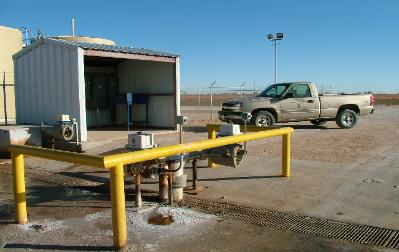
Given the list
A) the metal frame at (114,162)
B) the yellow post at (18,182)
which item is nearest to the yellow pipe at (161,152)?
the metal frame at (114,162)

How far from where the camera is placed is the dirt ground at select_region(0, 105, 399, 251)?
462cm

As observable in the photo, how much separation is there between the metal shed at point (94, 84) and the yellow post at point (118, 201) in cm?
762

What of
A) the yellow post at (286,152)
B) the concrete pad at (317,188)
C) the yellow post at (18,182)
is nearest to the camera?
the yellow post at (18,182)

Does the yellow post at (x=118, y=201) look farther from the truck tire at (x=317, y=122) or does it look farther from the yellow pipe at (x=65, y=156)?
the truck tire at (x=317, y=122)

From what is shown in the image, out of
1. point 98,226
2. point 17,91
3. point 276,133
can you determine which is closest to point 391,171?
point 276,133

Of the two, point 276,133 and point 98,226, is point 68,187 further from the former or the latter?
point 276,133

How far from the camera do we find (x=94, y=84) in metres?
17.0

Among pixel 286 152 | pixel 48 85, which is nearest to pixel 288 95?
pixel 48 85

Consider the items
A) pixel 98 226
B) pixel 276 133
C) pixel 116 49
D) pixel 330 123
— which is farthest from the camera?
pixel 330 123

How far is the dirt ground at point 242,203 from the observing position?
4621mm

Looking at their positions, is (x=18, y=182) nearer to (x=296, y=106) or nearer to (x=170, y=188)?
(x=170, y=188)

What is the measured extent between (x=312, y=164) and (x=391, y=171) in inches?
59.2

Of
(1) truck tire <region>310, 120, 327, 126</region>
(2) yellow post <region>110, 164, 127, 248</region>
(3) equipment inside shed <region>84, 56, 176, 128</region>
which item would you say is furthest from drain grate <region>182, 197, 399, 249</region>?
(1) truck tire <region>310, 120, 327, 126</region>

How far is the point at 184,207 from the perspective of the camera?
5934 mm
